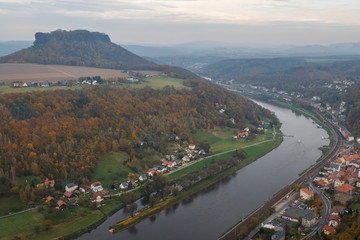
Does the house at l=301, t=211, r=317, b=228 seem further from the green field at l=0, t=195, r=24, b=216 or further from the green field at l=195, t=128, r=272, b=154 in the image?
the green field at l=0, t=195, r=24, b=216

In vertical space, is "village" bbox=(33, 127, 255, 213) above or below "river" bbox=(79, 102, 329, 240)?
above

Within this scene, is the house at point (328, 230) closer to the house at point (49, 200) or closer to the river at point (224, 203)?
the river at point (224, 203)

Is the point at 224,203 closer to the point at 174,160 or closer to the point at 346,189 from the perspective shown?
the point at 174,160

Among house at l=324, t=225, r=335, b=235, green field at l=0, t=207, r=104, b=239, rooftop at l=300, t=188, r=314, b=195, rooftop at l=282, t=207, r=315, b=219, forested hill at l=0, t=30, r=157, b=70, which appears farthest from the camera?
forested hill at l=0, t=30, r=157, b=70

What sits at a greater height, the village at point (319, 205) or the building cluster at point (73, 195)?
the building cluster at point (73, 195)

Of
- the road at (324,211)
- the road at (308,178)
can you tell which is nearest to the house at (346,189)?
the road at (324,211)

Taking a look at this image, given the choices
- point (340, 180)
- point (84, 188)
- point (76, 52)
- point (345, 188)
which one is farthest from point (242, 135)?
point (76, 52)

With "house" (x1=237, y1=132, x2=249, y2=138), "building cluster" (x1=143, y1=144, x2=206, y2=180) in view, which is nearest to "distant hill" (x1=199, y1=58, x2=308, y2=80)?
"house" (x1=237, y1=132, x2=249, y2=138)

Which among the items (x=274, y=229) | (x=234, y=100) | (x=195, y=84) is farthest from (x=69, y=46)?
(x=274, y=229)
